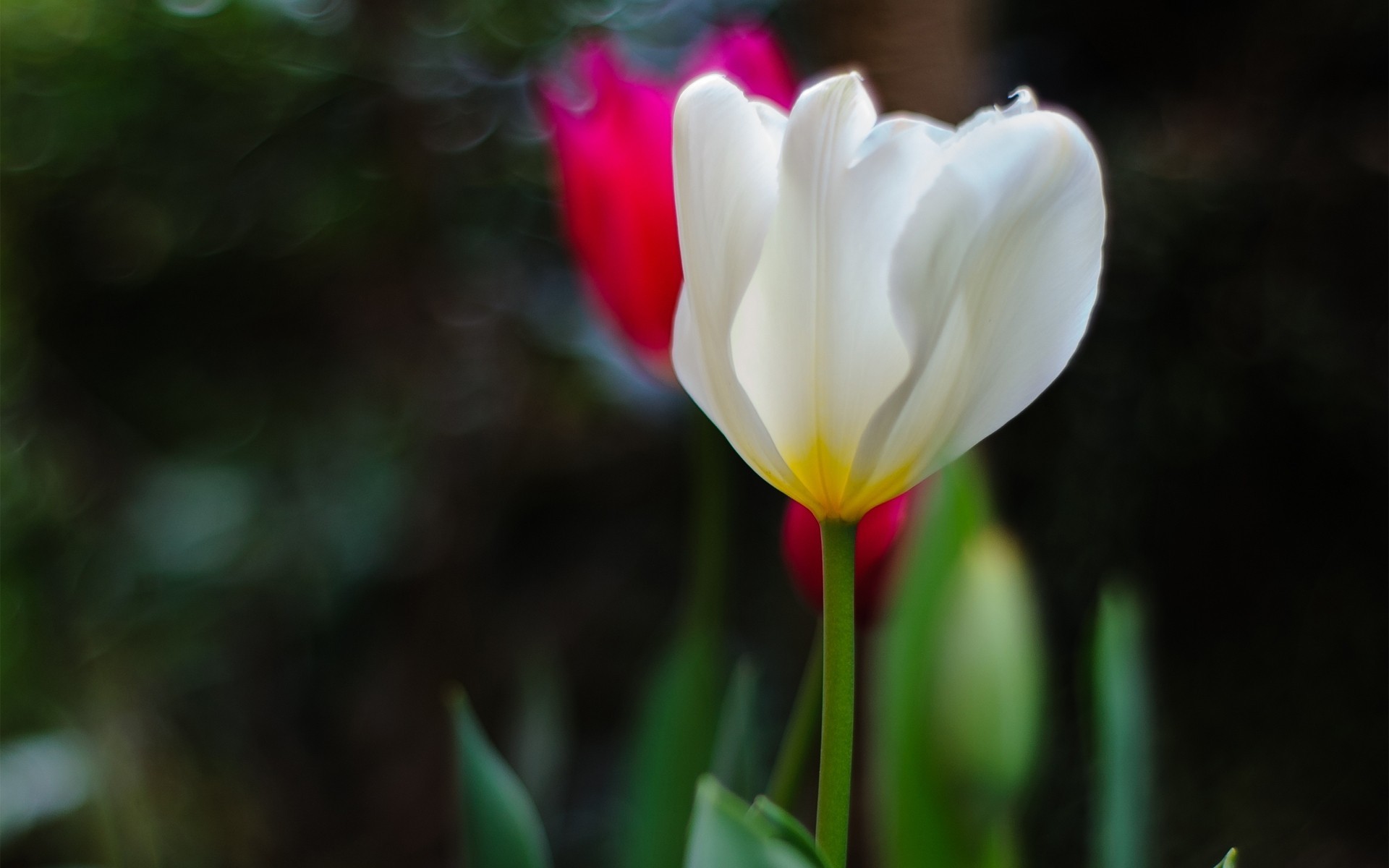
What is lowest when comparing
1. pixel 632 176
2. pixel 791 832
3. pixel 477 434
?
pixel 791 832

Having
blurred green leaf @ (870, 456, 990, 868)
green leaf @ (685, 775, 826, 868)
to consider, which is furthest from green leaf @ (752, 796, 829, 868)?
blurred green leaf @ (870, 456, 990, 868)

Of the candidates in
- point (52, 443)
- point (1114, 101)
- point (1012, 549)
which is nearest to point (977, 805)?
point (1012, 549)

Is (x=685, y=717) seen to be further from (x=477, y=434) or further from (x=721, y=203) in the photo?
(x=477, y=434)

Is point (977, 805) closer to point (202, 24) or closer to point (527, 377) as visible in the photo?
point (527, 377)

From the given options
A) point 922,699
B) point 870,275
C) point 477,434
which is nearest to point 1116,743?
point 922,699

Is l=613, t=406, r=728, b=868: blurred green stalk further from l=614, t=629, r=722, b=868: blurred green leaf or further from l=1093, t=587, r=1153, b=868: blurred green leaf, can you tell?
l=1093, t=587, r=1153, b=868: blurred green leaf
